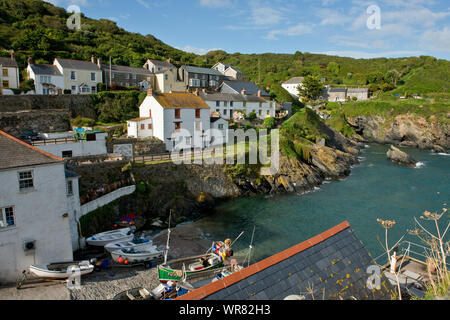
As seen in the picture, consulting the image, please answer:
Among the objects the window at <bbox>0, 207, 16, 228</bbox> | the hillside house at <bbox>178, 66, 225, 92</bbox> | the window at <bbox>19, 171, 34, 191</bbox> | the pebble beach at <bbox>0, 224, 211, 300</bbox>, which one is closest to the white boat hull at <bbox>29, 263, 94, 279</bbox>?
the pebble beach at <bbox>0, 224, 211, 300</bbox>

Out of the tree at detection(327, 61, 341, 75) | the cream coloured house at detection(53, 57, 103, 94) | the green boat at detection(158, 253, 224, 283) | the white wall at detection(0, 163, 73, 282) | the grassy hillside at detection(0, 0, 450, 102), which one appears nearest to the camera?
the white wall at detection(0, 163, 73, 282)

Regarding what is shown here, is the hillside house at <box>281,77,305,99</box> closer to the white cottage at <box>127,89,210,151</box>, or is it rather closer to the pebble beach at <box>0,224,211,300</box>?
the white cottage at <box>127,89,210,151</box>

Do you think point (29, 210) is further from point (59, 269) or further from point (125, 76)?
point (125, 76)

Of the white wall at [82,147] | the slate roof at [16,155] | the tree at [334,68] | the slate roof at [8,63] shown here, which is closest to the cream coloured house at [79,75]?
the slate roof at [8,63]

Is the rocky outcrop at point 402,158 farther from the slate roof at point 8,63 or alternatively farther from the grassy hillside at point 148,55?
the slate roof at point 8,63

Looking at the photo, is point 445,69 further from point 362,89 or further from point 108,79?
point 108,79

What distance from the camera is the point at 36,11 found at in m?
80.5

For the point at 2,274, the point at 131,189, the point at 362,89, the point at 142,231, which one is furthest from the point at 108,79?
the point at 362,89

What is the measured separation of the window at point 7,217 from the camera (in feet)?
52.6

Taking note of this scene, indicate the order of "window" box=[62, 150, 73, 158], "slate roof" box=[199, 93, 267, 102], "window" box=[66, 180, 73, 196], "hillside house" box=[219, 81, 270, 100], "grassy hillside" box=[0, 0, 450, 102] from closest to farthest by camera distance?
1. "window" box=[66, 180, 73, 196]
2. "window" box=[62, 150, 73, 158]
3. "slate roof" box=[199, 93, 267, 102]
4. "hillside house" box=[219, 81, 270, 100]
5. "grassy hillside" box=[0, 0, 450, 102]

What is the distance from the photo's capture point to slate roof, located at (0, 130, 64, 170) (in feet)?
52.8

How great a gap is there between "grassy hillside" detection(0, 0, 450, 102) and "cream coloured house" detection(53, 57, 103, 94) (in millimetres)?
10191

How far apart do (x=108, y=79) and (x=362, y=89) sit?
79000 millimetres

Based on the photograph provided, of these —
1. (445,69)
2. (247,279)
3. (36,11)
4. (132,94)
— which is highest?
(36,11)
